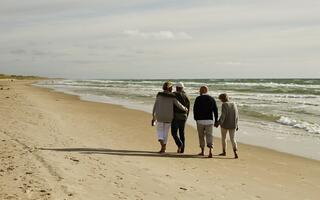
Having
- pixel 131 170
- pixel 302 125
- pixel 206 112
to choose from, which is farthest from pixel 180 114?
pixel 302 125

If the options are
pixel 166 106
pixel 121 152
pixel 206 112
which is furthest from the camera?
pixel 166 106

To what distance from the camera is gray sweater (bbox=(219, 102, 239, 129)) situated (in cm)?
1088

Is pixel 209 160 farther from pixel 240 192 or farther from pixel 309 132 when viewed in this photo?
pixel 309 132

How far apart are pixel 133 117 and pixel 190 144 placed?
7.54m

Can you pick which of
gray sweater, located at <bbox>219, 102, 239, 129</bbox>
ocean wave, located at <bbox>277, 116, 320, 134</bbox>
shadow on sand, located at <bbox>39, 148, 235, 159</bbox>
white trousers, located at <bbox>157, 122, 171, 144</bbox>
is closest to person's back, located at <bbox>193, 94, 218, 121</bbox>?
gray sweater, located at <bbox>219, 102, 239, 129</bbox>

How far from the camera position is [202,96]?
35.2 ft

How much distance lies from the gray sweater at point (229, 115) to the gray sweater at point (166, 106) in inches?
35.9

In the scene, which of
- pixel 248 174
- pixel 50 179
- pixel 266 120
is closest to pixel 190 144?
pixel 248 174

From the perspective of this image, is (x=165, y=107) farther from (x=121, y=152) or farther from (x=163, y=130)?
(x=121, y=152)

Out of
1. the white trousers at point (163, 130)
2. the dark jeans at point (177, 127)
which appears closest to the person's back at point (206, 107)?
the dark jeans at point (177, 127)

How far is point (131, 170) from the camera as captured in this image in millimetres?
8305

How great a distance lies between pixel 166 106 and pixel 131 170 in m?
2.86

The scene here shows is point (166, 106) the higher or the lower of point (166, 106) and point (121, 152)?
the higher

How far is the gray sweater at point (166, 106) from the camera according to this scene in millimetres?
10836
